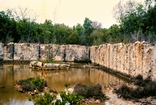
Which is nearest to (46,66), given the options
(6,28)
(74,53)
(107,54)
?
(107,54)

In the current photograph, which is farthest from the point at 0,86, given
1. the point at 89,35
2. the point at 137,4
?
the point at 89,35

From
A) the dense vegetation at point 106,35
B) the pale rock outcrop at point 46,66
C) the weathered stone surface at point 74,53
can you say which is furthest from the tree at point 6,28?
the pale rock outcrop at point 46,66

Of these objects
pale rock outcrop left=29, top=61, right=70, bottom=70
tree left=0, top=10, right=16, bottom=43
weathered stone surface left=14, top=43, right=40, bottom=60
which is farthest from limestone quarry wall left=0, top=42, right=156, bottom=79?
tree left=0, top=10, right=16, bottom=43

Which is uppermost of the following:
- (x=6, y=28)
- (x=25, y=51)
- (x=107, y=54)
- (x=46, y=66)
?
(x=6, y=28)

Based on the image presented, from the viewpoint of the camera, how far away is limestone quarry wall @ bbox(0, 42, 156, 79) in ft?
57.2

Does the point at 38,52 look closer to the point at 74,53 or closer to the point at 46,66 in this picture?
the point at 74,53

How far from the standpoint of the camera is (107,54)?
30188 mm

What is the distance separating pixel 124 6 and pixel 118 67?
20.9 m

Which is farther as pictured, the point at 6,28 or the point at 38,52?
the point at 6,28

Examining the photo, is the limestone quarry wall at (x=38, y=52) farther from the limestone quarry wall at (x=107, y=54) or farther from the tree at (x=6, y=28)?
the tree at (x=6, y=28)

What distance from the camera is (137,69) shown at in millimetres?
19172

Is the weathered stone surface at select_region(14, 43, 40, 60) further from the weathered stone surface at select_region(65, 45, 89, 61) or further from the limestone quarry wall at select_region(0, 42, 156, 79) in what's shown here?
the weathered stone surface at select_region(65, 45, 89, 61)

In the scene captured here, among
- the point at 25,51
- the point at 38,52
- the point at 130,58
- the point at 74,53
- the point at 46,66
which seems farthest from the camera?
the point at 74,53

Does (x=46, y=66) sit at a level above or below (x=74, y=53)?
below
